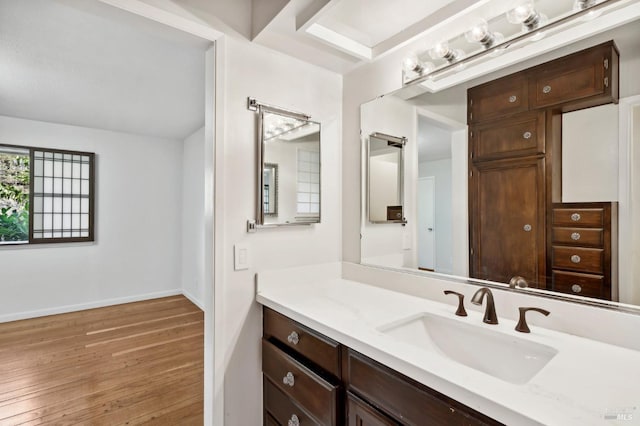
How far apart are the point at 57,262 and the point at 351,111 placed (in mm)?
4352

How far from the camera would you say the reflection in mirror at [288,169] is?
1630 millimetres

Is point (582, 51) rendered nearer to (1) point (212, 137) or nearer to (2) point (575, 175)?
(2) point (575, 175)

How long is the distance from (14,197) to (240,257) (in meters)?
4.20

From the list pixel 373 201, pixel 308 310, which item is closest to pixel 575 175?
pixel 373 201

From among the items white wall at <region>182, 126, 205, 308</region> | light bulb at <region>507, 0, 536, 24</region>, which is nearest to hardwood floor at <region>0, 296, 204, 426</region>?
white wall at <region>182, 126, 205, 308</region>

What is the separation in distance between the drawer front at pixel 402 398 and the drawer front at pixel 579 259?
690 millimetres

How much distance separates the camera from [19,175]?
12.8 feet

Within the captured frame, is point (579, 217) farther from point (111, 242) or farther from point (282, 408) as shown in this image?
point (111, 242)

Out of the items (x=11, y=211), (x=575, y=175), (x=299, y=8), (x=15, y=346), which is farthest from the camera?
(x=11, y=211)

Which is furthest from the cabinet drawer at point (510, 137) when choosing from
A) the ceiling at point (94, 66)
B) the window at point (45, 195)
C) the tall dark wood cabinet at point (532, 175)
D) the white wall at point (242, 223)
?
the window at point (45, 195)

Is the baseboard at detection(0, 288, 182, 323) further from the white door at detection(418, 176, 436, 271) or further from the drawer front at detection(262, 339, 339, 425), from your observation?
the white door at detection(418, 176, 436, 271)

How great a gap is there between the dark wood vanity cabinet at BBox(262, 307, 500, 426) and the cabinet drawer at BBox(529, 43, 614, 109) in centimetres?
107

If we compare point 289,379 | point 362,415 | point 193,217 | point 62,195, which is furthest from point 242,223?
point 62,195

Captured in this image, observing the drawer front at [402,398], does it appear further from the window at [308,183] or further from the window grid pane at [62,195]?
the window grid pane at [62,195]
